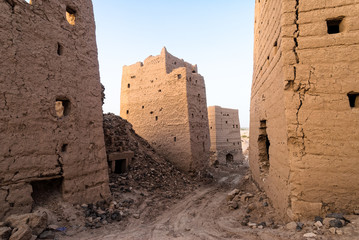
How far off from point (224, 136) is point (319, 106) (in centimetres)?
1676

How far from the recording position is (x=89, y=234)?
4.77 m

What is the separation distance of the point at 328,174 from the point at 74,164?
5988 mm

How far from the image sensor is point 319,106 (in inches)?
156

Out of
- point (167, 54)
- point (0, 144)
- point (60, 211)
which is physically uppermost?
point (167, 54)

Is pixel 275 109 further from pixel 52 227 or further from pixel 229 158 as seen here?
pixel 229 158

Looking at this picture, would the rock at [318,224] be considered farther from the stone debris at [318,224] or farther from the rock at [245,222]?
the rock at [245,222]

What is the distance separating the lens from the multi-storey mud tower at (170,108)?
1203cm

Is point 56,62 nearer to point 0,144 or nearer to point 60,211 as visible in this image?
point 0,144

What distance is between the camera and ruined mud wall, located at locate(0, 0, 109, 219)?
4617 millimetres

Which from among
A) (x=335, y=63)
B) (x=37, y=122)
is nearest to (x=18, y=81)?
(x=37, y=122)

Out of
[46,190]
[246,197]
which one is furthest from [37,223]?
[246,197]

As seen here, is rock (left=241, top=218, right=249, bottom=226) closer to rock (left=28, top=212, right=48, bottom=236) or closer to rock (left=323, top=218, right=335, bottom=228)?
rock (left=323, top=218, right=335, bottom=228)

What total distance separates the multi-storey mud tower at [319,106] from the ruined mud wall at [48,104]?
17.4ft

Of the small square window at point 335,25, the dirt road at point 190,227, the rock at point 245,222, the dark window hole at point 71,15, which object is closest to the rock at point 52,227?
the dirt road at point 190,227
